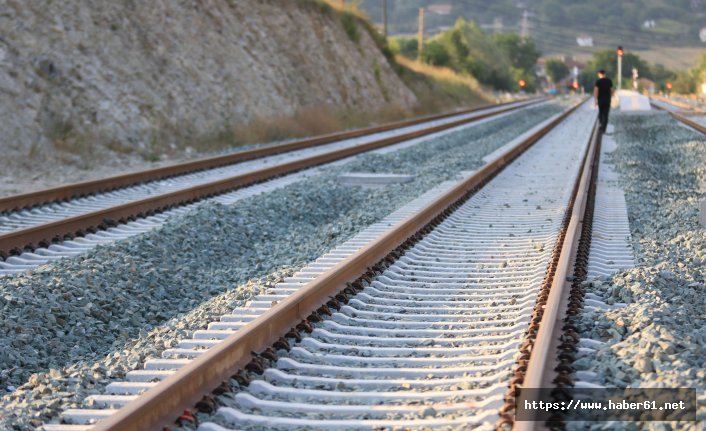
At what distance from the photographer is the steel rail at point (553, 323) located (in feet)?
15.9

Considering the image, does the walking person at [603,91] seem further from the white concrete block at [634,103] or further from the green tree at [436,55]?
the green tree at [436,55]

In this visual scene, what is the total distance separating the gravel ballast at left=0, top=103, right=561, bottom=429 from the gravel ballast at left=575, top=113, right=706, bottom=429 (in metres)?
2.72

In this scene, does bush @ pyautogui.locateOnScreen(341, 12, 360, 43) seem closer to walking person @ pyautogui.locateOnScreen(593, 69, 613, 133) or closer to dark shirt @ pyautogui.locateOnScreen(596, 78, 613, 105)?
walking person @ pyautogui.locateOnScreen(593, 69, 613, 133)

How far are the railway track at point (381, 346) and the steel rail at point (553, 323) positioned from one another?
0.05ft

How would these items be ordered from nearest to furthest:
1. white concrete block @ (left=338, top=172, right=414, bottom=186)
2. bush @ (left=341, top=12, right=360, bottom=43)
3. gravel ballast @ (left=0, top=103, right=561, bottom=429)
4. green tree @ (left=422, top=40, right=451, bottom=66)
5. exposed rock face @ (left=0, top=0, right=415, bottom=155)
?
gravel ballast @ (left=0, top=103, right=561, bottom=429) < white concrete block @ (left=338, top=172, right=414, bottom=186) < exposed rock face @ (left=0, top=0, right=415, bottom=155) < bush @ (left=341, top=12, right=360, bottom=43) < green tree @ (left=422, top=40, right=451, bottom=66)

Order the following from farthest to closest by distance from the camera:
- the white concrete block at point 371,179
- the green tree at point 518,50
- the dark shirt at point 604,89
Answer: the green tree at point 518,50 < the dark shirt at point 604,89 < the white concrete block at point 371,179

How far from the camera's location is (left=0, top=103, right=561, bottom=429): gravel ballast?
5996 mm

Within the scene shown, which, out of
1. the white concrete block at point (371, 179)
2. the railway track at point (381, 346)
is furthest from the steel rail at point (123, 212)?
the railway track at point (381, 346)

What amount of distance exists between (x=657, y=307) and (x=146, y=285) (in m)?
4.25

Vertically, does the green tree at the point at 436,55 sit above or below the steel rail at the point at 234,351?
above

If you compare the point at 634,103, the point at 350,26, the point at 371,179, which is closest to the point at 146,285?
the point at 371,179

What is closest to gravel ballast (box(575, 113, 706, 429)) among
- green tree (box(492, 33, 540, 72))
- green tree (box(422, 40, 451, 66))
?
green tree (box(422, 40, 451, 66))

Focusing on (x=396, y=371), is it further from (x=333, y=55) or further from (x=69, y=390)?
Answer: (x=333, y=55)

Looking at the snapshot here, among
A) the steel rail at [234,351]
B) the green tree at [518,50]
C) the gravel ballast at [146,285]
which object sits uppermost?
the green tree at [518,50]
